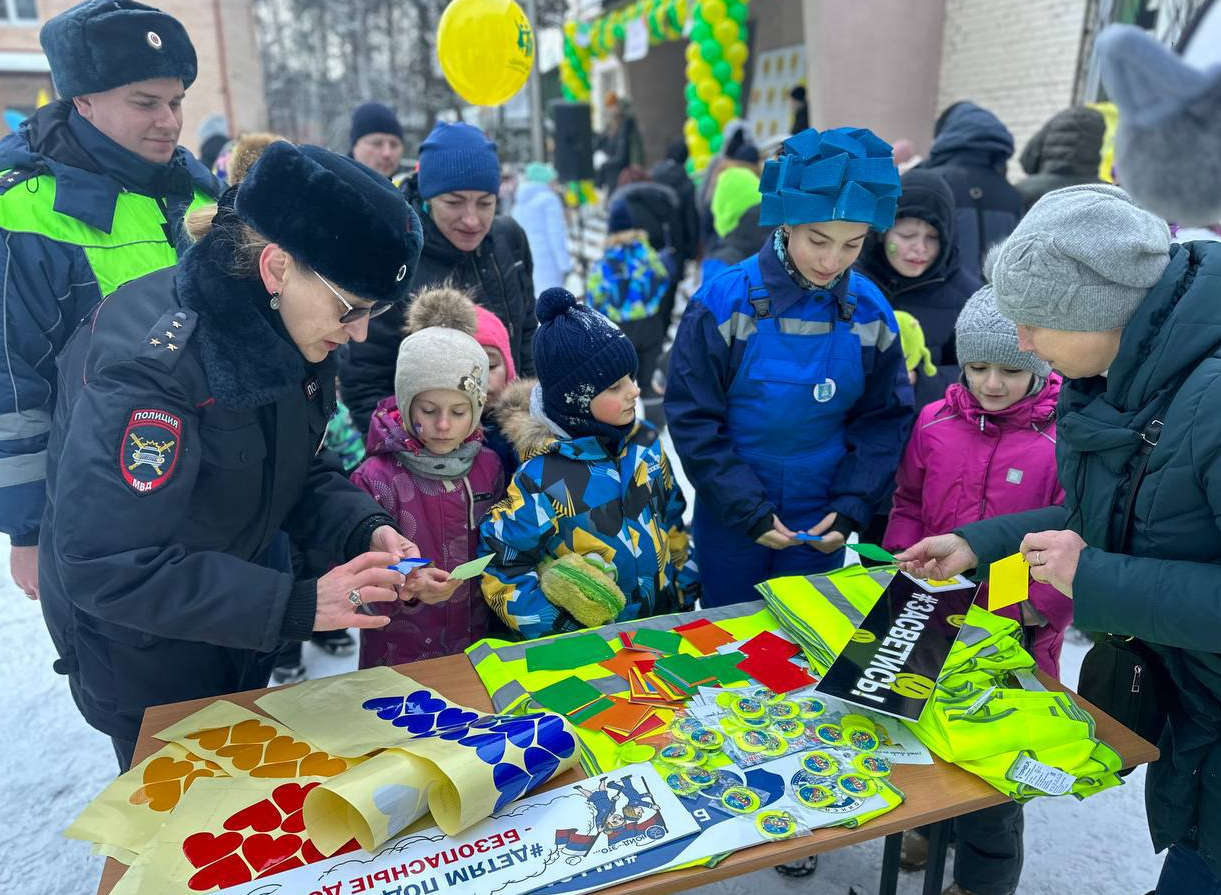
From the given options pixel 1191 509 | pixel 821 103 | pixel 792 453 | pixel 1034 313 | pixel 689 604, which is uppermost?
pixel 821 103

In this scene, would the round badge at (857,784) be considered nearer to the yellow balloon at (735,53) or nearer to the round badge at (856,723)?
the round badge at (856,723)

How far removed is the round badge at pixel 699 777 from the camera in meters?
1.28

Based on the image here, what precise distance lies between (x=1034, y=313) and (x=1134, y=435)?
9.7 inches

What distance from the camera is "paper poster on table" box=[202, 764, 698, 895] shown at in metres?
1.10

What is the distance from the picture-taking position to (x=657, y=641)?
1.68 metres

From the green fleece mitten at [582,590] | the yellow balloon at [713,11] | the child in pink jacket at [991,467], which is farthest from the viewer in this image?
the yellow balloon at [713,11]

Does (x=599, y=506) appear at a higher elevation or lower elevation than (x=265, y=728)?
higher

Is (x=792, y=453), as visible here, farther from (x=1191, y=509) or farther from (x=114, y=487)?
(x=114, y=487)

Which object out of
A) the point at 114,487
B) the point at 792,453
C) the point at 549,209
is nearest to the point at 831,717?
the point at 792,453

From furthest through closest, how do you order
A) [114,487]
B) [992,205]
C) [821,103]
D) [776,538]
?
1. [821,103]
2. [992,205]
3. [776,538]
4. [114,487]

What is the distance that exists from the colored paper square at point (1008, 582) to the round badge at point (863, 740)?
30cm

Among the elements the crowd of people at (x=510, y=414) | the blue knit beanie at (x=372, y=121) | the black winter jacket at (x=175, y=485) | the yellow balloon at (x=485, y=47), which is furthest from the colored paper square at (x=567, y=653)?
the blue knit beanie at (x=372, y=121)

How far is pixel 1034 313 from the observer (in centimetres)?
134

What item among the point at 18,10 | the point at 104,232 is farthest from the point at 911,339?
the point at 18,10
